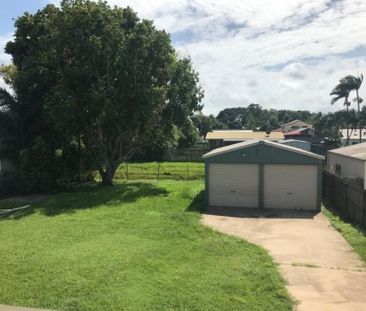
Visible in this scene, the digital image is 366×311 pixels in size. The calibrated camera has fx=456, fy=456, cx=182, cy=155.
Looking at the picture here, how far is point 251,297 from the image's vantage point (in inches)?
325

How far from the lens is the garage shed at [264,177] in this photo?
18.7 metres

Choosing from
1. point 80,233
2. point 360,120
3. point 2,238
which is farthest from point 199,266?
point 360,120

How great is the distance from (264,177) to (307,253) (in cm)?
735

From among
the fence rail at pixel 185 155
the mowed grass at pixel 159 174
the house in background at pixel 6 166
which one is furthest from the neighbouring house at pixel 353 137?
the house in background at pixel 6 166

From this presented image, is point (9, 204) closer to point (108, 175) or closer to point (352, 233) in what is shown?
point (108, 175)

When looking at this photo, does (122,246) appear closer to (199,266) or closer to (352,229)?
(199,266)

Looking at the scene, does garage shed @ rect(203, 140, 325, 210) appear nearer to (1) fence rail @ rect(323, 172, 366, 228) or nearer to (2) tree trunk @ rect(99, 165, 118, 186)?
(1) fence rail @ rect(323, 172, 366, 228)

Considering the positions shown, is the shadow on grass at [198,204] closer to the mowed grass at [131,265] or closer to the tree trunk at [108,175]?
the mowed grass at [131,265]

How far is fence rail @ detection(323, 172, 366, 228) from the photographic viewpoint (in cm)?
1464

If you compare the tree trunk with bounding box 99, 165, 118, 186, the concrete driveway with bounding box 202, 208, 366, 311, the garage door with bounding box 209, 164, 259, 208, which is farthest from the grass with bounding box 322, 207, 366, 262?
the tree trunk with bounding box 99, 165, 118, 186

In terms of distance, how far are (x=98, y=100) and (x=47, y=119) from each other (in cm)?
304

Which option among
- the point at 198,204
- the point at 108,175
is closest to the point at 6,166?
the point at 108,175

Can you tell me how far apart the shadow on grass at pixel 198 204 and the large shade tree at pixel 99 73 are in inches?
193

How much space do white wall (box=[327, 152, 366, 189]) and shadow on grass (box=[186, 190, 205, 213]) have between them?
6.48 m
